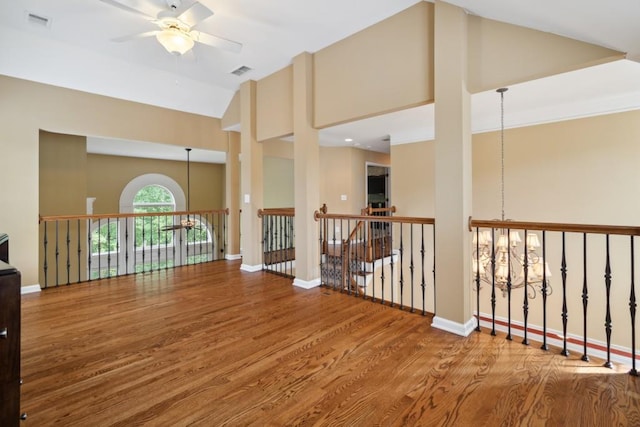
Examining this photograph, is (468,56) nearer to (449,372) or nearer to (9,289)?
(449,372)

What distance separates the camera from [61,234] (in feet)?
15.8

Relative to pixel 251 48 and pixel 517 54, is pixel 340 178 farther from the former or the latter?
pixel 517 54

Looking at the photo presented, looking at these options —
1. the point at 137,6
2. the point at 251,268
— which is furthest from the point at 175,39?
the point at 251,268

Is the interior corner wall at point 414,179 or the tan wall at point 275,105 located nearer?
the tan wall at point 275,105

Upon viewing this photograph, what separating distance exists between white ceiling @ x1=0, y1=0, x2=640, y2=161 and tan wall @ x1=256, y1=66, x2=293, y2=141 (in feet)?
0.50

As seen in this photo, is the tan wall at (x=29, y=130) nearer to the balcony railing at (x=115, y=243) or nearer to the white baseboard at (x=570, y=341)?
the balcony railing at (x=115, y=243)

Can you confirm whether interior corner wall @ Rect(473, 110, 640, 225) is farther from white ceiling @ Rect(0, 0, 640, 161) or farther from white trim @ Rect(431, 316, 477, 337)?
white trim @ Rect(431, 316, 477, 337)

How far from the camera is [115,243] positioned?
7512mm

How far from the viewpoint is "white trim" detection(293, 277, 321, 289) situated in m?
3.92

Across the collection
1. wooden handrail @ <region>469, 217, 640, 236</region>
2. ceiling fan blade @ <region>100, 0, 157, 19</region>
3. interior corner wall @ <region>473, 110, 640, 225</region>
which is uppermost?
ceiling fan blade @ <region>100, 0, 157, 19</region>

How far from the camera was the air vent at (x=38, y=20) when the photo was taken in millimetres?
3065

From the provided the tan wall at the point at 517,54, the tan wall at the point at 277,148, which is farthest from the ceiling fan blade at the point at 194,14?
the tan wall at the point at 277,148

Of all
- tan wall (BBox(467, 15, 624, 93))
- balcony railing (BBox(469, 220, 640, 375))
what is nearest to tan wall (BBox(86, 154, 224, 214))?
balcony railing (BBox(469, 220, 640, 375))

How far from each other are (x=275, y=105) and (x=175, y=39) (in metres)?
1.81
